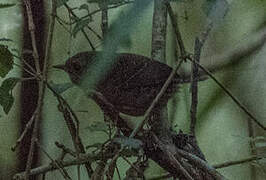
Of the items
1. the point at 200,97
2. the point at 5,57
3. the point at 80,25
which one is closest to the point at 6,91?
the point at 5,57

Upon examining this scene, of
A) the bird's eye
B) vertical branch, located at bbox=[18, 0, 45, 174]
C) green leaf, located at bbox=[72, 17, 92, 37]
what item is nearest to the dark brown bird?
the bird's eye

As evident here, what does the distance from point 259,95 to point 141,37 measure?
430mm

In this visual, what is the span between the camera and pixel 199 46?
3.70ft

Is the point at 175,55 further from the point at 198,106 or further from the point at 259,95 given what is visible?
the point at 259,95

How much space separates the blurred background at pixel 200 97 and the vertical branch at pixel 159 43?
8 centimetres

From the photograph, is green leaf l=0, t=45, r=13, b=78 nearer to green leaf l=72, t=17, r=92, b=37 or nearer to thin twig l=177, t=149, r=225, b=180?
green leaf l=72, t=17, r=92, b=37

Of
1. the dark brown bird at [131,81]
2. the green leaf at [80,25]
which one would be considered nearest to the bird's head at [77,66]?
the dark brown bird at [131,81]

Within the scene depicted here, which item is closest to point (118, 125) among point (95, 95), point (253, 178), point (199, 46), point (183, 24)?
point (95, 95)

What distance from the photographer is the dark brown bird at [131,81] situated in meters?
1.10

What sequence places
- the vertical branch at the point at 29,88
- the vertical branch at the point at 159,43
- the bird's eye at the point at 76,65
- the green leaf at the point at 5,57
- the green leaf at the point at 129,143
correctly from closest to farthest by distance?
the green leaf at the point at 129,143, the green leaf at the point at 5,57, the vertical branch at the point at 159,43, the bird's eye at the point at 76,65, the vertical branch at the point at 29,88

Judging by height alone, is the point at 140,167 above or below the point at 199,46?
below

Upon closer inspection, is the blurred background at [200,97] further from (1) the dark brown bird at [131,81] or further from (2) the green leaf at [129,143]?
(2) the green leaf at [129,143]

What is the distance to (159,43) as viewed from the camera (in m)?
1.10

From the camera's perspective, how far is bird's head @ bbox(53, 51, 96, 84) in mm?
1126
